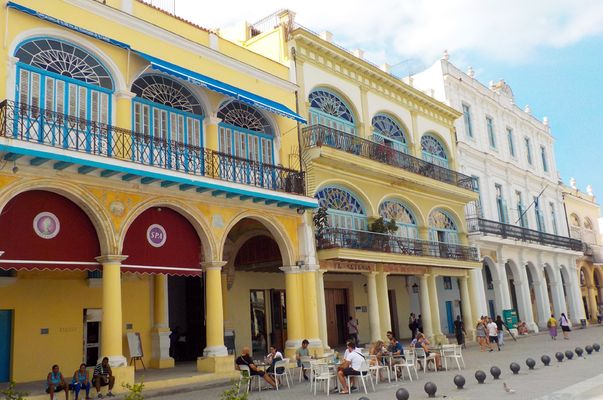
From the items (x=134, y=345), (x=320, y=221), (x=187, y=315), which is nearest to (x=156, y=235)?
(x=134, y=345)

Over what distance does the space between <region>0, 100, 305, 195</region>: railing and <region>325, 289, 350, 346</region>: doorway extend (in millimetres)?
7174

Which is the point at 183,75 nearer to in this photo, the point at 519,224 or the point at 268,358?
the point at 268,358

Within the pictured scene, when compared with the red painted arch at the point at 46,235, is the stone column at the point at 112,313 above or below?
below

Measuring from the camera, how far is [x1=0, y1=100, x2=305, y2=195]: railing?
10.8m

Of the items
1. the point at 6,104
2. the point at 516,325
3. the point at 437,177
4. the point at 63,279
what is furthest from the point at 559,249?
the point at 6,104

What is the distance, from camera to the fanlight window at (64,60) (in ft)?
38.1

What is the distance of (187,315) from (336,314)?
6167mm

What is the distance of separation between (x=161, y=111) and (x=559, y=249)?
25591 millimetres

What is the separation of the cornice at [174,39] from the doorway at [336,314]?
8607 mm

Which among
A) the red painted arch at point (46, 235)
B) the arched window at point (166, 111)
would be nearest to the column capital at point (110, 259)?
the red painted arch at point (46, 235)

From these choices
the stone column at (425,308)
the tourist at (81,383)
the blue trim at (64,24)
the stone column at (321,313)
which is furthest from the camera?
the stone column at (425,308)

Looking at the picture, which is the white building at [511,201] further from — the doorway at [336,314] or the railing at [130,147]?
the railing at [130,147]

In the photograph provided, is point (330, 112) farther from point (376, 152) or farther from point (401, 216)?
point (401, 216)

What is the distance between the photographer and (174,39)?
14242mm
